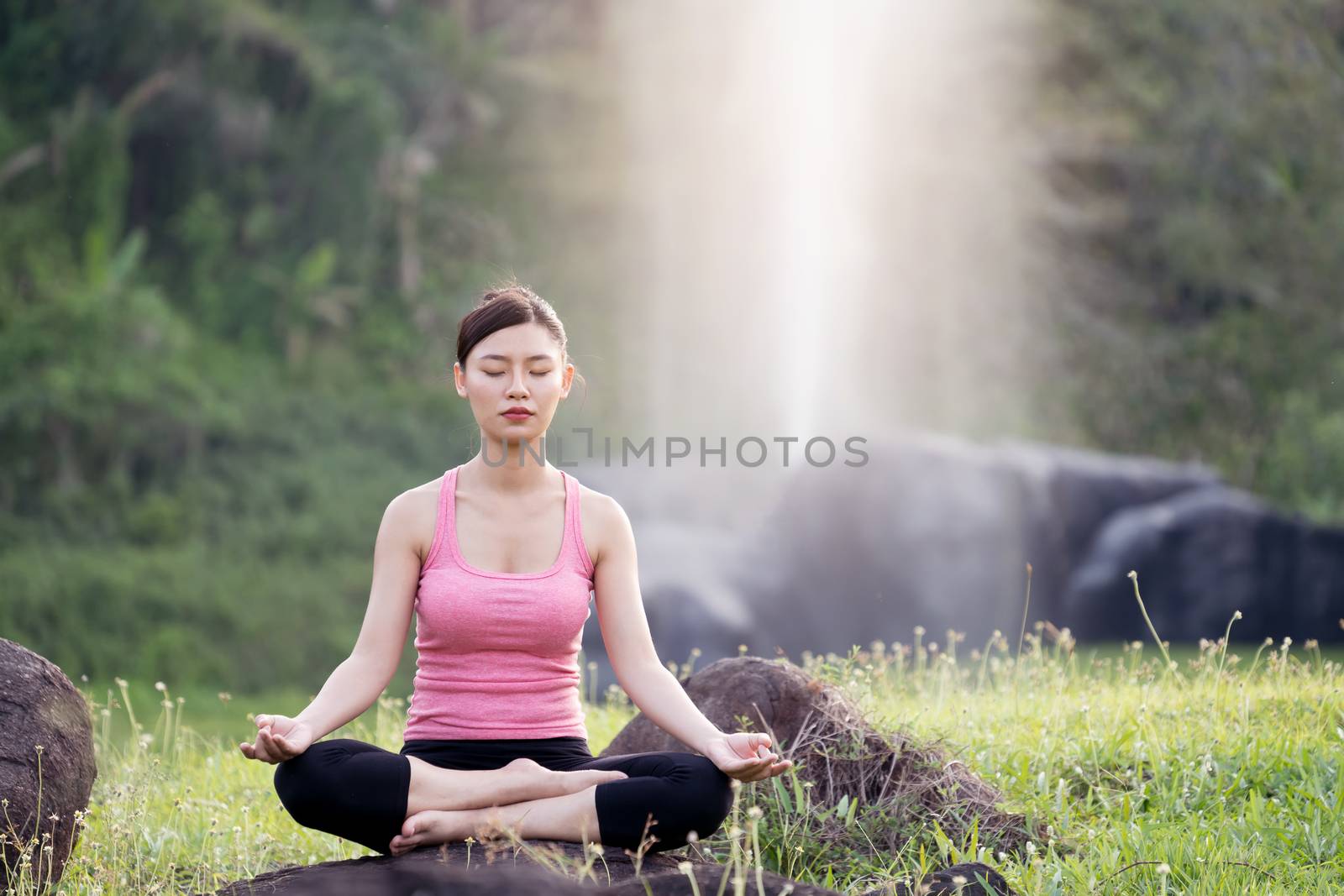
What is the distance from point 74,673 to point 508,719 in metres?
12.0

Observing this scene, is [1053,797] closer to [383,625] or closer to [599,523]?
[599,523]

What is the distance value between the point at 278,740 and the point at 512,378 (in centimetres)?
102

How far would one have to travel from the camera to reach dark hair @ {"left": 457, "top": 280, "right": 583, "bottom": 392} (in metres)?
3.42

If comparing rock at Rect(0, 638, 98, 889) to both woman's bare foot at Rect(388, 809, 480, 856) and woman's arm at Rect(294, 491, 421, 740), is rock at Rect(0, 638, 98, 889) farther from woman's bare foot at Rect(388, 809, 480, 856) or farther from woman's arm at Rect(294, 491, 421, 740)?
woman's bare foot at Rect(388, 809, 480, 856)

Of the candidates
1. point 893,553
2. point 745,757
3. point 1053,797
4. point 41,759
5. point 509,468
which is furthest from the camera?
point 893,553

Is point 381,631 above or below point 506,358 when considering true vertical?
below

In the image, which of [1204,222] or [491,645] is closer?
[491,645]

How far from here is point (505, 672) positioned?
11.0ft

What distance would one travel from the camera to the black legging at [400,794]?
3162 millimetres

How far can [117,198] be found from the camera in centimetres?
1809

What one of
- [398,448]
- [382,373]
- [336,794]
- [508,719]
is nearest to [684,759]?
[508,719]

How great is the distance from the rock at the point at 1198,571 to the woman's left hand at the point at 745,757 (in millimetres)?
11275

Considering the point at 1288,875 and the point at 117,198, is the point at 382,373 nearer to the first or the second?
the point at 117,198

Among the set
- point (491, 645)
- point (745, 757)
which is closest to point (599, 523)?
point (491, 645)
